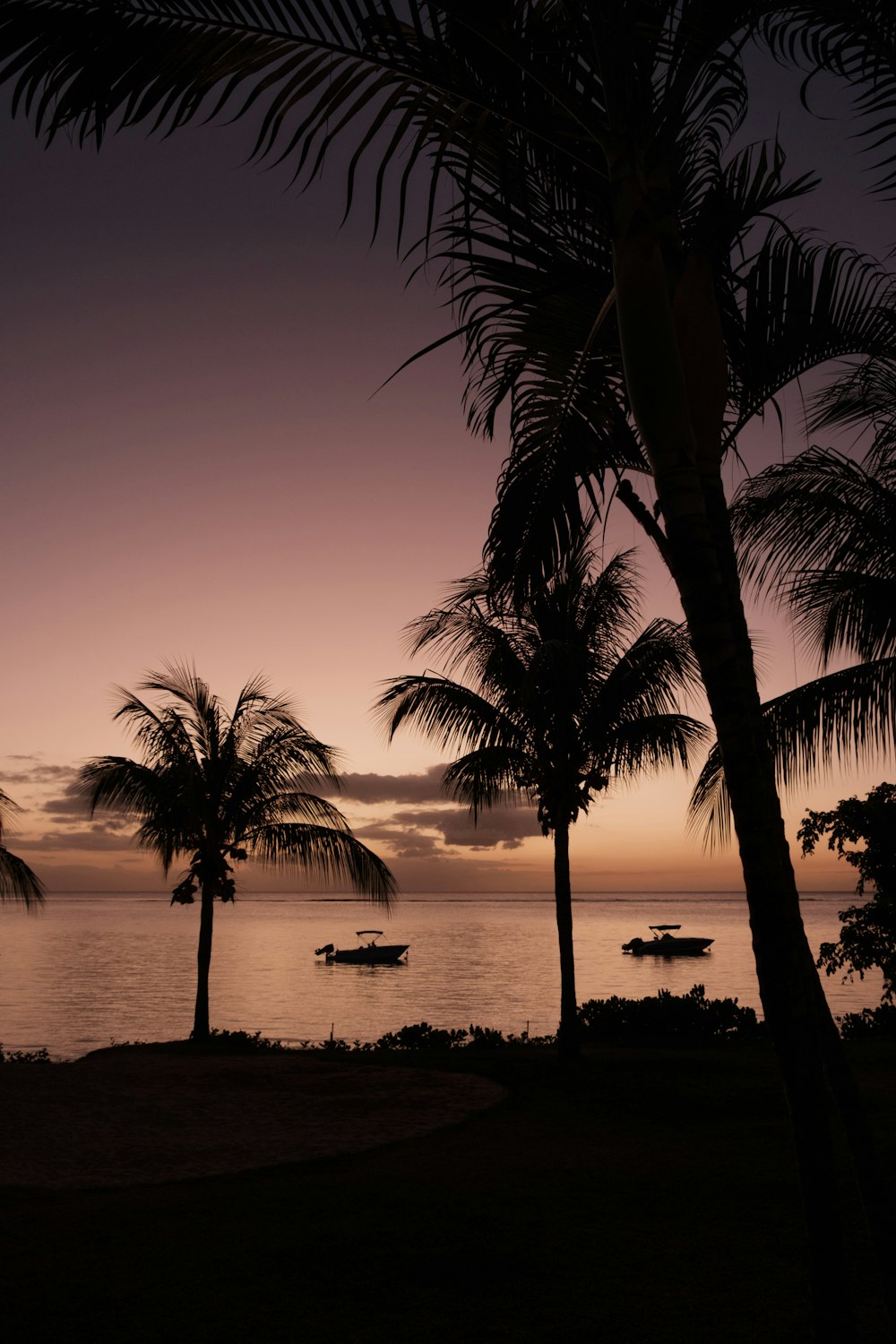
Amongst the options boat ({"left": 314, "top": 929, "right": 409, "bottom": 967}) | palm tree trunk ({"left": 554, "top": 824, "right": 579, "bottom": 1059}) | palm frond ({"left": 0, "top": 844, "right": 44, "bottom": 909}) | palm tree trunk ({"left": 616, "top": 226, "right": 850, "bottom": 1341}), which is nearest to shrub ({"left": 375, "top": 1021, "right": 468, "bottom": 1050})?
palm tree trunk ({"left": 554, "top": 824, "right": 579, "bottom": 1059})

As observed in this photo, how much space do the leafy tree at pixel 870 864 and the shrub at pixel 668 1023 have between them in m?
3.55

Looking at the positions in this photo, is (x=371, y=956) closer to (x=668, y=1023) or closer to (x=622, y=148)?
(x=668, y=1023)

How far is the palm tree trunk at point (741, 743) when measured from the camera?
3453 mm

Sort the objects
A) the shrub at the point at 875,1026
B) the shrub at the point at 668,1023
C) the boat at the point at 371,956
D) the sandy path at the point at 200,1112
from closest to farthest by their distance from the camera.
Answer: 1. the sandy path at the point at 200,1112
2. the shrub at the point at 668,1023
3. the shrub at the point at 875,1026
4. the boat at the point at 371,956

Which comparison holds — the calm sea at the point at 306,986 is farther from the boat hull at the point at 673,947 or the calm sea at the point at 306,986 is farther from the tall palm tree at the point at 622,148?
the tall palm tree at the point at 622,148

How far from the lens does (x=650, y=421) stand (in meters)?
3.57

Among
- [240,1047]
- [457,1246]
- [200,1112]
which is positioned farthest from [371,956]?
[457,1246]

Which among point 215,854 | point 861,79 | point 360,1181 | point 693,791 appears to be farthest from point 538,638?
point 861,79

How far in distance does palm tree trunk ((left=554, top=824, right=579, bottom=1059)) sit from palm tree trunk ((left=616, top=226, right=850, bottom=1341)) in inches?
420

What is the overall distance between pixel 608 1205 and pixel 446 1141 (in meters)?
2.71

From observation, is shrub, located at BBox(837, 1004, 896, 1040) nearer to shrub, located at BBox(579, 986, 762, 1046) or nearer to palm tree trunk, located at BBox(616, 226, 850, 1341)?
shrub, located at BBox(579, 986, 762, 1046)

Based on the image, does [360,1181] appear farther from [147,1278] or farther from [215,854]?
[215,854]

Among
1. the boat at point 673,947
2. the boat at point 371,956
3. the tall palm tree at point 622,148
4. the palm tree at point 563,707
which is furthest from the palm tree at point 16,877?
the boat at point 673,947

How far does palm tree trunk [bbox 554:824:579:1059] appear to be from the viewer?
14.0 metres
